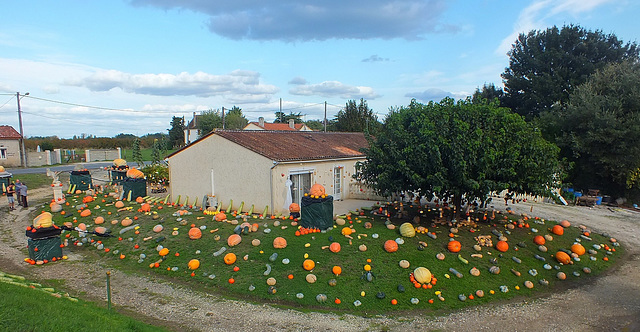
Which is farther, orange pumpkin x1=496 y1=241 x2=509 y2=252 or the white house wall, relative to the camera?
the white house wall

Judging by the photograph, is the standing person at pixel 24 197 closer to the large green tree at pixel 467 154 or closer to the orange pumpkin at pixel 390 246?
the large green tree at pixel 467 154

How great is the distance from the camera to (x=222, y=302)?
9531 mm

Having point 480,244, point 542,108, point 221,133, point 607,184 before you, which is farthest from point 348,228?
point 542,108

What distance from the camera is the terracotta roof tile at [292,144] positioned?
1681 centimetres

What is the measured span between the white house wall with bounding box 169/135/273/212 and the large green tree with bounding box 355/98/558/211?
546 centimetres

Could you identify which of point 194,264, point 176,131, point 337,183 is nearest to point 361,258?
point 194,264

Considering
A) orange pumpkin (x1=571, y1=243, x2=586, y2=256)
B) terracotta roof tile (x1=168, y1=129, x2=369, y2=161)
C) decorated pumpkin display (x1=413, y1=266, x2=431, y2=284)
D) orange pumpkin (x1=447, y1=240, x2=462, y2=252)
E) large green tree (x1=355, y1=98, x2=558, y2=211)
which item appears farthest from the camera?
terracotta roof tile (x1=168, y1=129, x2=369, y2=161)

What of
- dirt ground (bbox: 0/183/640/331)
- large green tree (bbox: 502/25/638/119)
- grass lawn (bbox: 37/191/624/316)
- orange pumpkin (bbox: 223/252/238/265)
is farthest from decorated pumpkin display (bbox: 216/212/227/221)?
large green tree (bbox: 502/25/638/119)

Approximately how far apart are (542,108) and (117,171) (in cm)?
3704

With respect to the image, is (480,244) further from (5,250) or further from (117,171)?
(117,171)

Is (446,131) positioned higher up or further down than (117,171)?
higher up

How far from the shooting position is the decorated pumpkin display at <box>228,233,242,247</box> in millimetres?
12505

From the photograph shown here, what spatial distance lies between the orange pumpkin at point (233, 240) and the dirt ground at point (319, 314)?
2.37m

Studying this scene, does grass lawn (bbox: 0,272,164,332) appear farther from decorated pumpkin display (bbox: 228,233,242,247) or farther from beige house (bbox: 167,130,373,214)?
beige house (bbox: 167,130,373,214)
